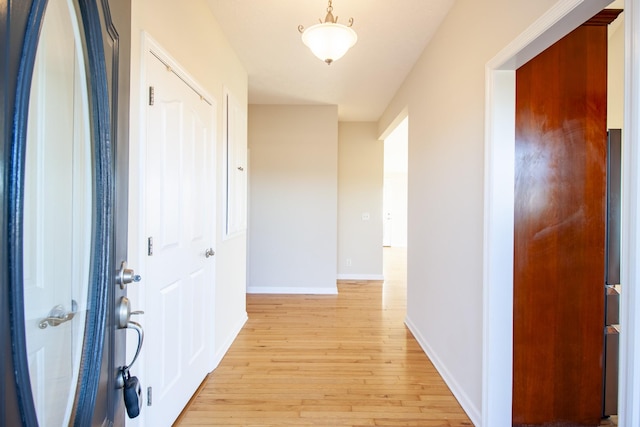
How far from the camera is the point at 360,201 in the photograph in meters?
5.65

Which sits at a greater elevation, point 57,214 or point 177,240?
point 57,214

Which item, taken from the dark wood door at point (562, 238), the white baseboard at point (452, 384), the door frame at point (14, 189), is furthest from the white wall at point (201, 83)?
the dark wood door at point (562, 238)

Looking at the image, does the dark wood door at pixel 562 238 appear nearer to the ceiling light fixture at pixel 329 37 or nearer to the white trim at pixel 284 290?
the ceiling light fixture at pixel 329 37

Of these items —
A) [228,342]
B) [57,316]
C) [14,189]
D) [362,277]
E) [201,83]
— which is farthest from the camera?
[362,277]

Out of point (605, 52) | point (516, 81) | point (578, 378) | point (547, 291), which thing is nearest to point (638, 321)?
point (547, 291)

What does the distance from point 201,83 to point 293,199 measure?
2629mm

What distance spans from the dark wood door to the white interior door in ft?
6.43

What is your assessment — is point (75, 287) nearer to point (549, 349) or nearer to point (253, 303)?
point (549, 349)

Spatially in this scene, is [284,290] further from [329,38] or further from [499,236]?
[329,38]

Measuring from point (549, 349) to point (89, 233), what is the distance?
89.2 inches

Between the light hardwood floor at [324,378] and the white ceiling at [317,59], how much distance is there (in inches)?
109

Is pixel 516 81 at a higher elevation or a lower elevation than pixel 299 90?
lower

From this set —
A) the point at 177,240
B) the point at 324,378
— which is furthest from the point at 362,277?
the point at 177,240

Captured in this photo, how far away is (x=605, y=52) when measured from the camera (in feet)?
5.95
